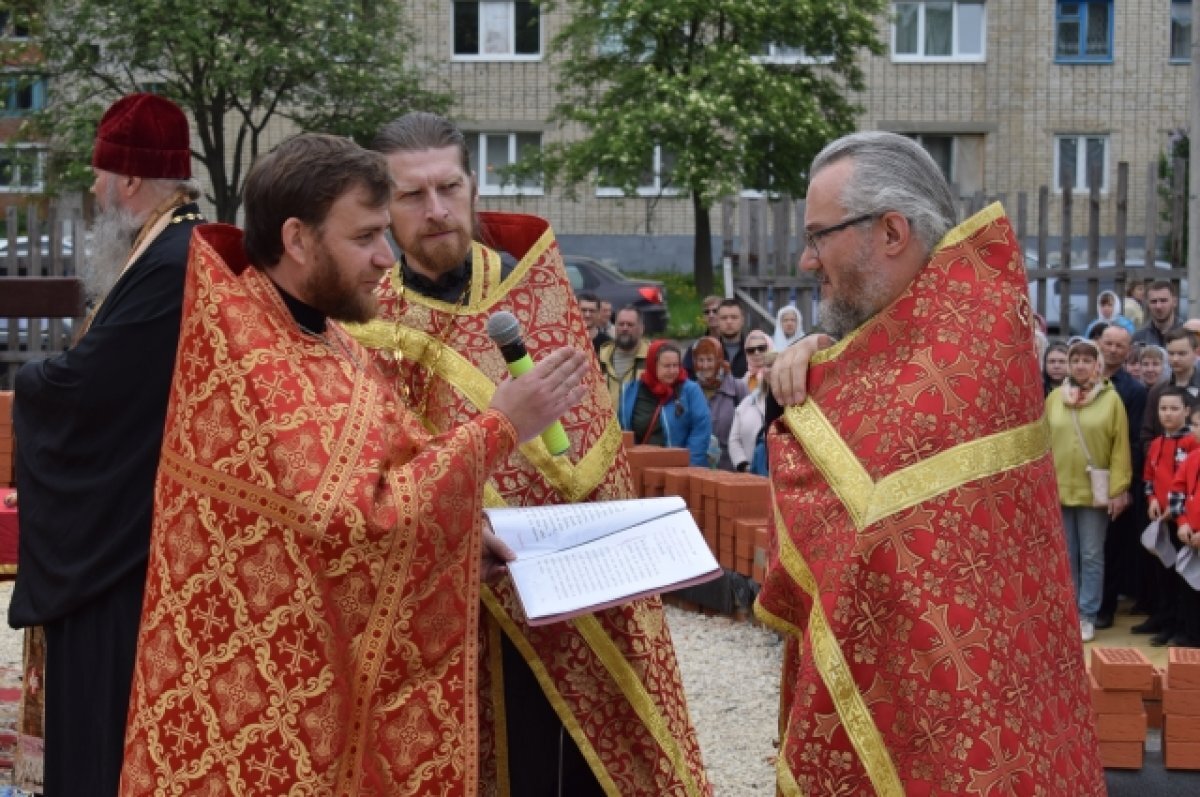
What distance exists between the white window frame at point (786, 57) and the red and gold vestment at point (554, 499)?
2623 centimetres

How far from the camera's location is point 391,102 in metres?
28.0

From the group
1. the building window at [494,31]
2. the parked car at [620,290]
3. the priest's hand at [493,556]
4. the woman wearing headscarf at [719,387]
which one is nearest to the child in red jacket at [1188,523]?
the woman wearing headscarf at [719,387]

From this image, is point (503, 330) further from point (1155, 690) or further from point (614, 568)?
point (1155, 690)

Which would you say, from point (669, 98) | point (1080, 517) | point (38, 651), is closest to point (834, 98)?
point (669, 98)

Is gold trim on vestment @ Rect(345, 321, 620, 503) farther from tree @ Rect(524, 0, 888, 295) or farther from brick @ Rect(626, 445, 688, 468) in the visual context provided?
tree @ Rect(524, 0, 888, 295)

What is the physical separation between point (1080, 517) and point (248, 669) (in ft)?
26.5

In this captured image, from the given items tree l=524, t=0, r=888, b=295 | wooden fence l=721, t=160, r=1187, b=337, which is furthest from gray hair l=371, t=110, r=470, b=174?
tree l=524, t=0, r=888, b=295

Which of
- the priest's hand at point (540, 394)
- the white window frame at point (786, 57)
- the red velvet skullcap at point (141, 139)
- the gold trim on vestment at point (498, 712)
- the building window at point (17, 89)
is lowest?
the gold trim on vestment at point (498, 712)

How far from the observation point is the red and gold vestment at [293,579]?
3.45 meters

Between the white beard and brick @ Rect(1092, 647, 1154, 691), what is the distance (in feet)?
11.4

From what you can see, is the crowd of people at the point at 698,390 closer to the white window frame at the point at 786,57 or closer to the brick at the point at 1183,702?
the brick at the point at 1183,702

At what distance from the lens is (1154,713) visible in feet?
20.7

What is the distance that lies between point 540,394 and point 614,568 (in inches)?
17.2

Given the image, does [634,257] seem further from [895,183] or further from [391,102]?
[895,183]
